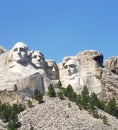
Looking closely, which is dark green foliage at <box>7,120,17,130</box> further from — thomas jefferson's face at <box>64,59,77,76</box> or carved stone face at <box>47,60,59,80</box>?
thomas jefferson's face at <box>64,59,77,76</box>

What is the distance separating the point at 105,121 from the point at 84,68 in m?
6.86

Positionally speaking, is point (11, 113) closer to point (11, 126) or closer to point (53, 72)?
point (11, 126)

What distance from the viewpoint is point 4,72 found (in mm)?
53656

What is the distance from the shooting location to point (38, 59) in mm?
55094

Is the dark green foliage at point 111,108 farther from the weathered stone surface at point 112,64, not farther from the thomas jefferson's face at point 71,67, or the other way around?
the weathered stone surface at point 112,64

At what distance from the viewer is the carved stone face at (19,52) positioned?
177 ft

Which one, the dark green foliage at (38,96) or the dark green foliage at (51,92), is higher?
the dark green foliage at (51,92)

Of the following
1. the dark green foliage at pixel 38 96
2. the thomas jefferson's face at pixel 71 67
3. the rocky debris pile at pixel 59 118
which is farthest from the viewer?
the thomas jefferson's face at pixel 71 67

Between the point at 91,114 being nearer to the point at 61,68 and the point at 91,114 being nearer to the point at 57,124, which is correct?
the point at 57,124

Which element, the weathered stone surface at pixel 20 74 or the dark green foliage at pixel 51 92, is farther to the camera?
the weathered stone surface at pixel 20 74

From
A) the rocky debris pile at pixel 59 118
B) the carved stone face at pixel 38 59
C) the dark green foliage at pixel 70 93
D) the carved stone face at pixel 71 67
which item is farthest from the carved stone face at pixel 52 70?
the rocky debris pile at pixel 59 118

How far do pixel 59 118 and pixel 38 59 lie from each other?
7.03 m

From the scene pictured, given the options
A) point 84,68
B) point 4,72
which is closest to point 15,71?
point 4,72

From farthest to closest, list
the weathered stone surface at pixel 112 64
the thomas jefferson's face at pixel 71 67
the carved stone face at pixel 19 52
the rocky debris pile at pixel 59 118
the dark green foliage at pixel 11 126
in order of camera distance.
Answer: the weathered stone surface at pixel 112 64 < the thomas jefferson's face at pixel 71 67 < the carved stone face at pixel 19 52 < the rocky debris pile at pixel 59 118 < the dark green foliage at pixel 11 126
